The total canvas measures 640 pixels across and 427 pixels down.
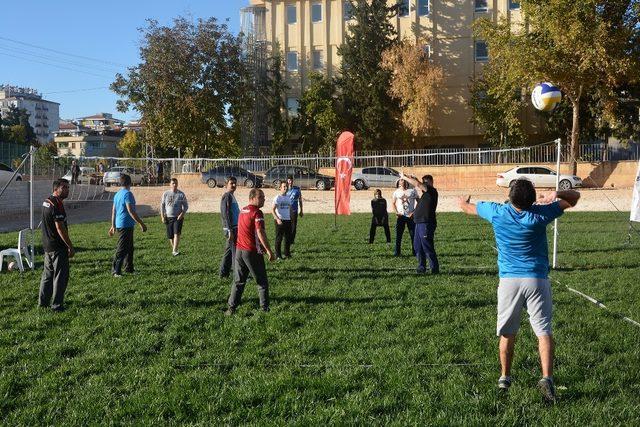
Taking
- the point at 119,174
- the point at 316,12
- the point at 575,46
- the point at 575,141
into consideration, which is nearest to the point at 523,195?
the point at 119,174

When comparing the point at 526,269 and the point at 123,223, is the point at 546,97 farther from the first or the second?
the point at 123,223

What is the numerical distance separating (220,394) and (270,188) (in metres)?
25.9

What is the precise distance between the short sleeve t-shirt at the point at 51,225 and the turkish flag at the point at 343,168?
971 centimetres

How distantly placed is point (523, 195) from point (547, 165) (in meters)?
28.4

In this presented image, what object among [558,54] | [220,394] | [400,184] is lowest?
[220,394]

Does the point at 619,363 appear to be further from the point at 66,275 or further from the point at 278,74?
the point at 278,74

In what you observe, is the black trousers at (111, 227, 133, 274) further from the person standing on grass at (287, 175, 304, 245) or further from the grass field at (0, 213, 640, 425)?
the person standing on grass at (287, 175, 304, 245)

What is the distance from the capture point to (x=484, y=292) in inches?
351

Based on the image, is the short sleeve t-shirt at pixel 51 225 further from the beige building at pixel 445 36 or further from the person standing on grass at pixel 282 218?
the beige building at pixel 445 36

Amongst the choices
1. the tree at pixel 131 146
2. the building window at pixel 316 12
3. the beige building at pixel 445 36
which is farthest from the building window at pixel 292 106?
the tree at pixel 131 146

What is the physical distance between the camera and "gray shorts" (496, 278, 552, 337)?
4867 mm

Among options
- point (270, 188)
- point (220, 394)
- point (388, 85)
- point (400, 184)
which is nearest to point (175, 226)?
point (400, 184)

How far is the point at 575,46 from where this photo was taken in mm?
28969

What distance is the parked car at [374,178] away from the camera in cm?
3193
